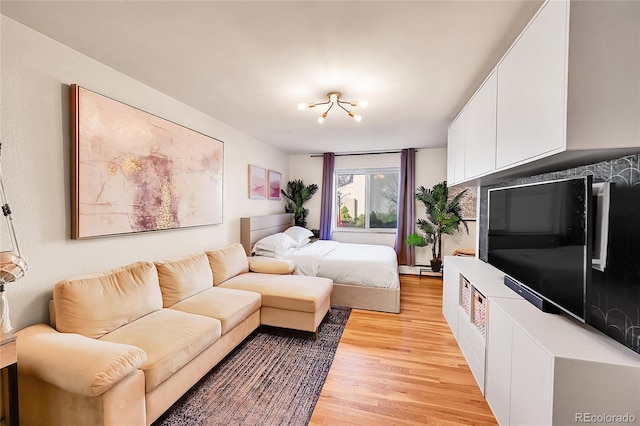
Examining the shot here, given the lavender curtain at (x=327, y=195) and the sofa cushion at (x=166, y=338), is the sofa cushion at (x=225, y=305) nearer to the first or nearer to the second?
the sofa cushion at (x=166, y=338)

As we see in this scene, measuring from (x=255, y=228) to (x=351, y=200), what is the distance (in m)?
2.38

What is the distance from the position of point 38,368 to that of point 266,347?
1565 mm

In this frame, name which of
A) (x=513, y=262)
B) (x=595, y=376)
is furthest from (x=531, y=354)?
(x=513, y=262)

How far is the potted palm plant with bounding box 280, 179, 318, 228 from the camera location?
5.48 m

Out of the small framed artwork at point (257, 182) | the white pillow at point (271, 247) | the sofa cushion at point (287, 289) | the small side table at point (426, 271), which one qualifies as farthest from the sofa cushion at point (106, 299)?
the small side table at point (426, 271)

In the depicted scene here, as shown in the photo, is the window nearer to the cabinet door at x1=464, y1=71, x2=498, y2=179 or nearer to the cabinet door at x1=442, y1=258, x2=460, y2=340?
the cabinet door at x1=442, y1=258, x2=460, y2=340

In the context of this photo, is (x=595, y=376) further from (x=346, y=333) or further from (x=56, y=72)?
(x=56, y=72)

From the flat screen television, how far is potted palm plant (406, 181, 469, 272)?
2.53 metres

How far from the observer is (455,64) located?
6.43 feet

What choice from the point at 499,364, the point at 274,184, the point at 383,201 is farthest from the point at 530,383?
the point at 274,184

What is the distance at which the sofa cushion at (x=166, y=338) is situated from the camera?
60.2 inches

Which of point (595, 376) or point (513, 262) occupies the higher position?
point (513, 262)

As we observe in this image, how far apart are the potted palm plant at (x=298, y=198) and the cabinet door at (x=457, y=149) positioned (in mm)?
2891

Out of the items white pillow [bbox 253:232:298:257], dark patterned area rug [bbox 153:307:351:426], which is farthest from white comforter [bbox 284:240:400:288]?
dark patterned area rug [bbox 153:307:351:426]
